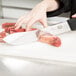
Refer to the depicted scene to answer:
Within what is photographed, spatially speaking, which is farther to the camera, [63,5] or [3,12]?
[3,12]

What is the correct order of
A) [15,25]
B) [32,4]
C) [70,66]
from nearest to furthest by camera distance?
1. [70,66]
2. [15,25]
3. [32,4]

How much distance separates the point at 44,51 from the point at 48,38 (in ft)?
0.13

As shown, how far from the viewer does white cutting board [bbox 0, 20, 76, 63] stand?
395 mm

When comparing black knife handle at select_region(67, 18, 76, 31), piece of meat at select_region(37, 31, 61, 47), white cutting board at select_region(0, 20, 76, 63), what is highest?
black knife handle at select_region(67, 18, 76, 31)

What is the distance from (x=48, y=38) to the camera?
44 cm

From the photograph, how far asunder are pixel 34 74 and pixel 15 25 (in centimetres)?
15

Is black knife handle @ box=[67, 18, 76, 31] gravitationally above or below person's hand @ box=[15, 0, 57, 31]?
below

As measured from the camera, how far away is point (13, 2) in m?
0.82

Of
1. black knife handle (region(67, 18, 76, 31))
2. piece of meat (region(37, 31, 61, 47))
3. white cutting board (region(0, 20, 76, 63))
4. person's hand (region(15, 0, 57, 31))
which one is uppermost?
person's hand (region(15, 0, 57, 31))

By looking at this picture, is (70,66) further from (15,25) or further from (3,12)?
(3,12)

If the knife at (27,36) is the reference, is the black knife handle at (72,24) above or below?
above

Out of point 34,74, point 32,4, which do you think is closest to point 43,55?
point 34,74

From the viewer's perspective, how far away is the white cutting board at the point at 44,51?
39 centimetres

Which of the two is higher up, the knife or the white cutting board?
the knife
